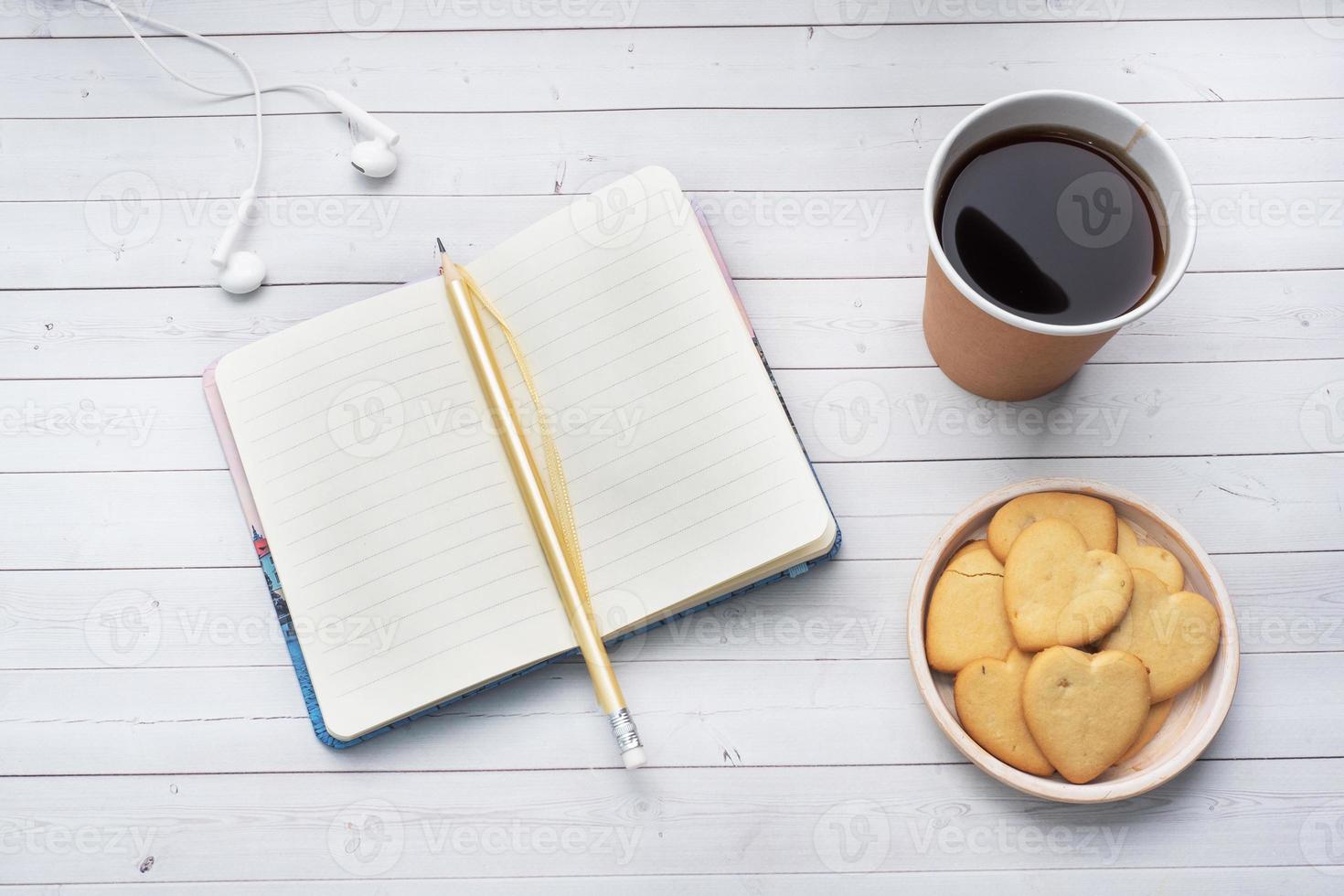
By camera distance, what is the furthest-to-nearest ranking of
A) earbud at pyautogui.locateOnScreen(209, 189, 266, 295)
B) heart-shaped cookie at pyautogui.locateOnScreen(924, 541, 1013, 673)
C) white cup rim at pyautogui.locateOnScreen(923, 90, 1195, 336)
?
earbud at pyautogui.locateOnScreen(209, 189, 266, 295) → heart-shaped cookie at pyautogui.locateOnScreen(924, 541, 1013, 673) → white cup rim at pyautogui.locateOnScreen(923, 90, 1195, 336)

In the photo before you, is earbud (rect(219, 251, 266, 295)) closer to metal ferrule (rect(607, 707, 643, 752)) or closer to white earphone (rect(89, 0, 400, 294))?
white earphone (rect(89, 0, 400, 294))

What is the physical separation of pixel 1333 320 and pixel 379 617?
2.65 ft

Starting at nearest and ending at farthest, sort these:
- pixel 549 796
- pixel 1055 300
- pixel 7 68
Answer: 1. pixel 1055 300
2. pixel 549 796
3. pixel 7 68

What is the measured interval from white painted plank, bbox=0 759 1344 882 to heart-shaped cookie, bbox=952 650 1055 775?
Answer: 78 mm

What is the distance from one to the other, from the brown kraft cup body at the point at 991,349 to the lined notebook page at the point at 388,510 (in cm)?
34

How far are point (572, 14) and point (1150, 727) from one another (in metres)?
0.75

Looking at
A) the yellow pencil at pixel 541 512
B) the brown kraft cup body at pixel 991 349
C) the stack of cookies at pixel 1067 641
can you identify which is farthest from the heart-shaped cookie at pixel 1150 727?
the yellow pencil at pixel 541 512

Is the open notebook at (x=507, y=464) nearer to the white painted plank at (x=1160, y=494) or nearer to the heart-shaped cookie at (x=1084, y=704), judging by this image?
the white painted plank at (x=1160, y=494)

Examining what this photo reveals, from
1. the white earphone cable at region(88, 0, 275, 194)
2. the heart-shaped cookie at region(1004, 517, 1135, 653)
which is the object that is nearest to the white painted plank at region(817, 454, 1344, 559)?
the heart-shaped cookie at region(1004, 517, 1135, 653)

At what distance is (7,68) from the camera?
82 cm

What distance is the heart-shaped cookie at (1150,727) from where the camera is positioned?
66 cm

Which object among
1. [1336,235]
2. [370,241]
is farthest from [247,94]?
[1336,235]

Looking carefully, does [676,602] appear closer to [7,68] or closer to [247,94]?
[247,94]

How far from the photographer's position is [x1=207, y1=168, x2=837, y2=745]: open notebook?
67 centimetres
